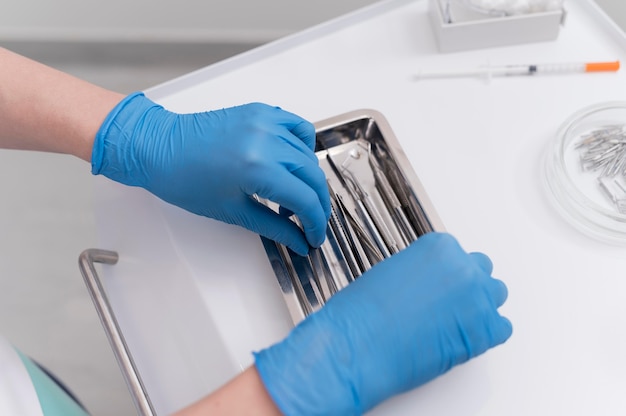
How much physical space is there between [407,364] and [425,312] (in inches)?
2.3

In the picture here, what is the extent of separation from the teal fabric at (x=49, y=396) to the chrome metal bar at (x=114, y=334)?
0.13 m

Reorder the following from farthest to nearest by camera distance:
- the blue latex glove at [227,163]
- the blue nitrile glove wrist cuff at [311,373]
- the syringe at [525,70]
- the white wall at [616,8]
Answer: the white wall at [616,8]
the syringe at [525,70]
the blue latex glove at [227,163]
the blue nitrile glove wrist cuff at [311,373]

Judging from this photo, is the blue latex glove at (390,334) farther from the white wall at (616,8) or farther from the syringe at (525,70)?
the white wall at (616,8)

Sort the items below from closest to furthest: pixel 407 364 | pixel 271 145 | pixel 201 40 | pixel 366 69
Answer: pixel 407 364 → pixel 271 145 → pixel 366 69 → pixel 201 40

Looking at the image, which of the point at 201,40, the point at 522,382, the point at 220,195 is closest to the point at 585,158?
the point at 522,382

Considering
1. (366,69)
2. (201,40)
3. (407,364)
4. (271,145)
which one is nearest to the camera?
(407,364)

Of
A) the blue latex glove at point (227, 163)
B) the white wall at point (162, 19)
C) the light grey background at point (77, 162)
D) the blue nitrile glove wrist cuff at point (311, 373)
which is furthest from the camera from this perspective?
the white wall at point (162, 19)

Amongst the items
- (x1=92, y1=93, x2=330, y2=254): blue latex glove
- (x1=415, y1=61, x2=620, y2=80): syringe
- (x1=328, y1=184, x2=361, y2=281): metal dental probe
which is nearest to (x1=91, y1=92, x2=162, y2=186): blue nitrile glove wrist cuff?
(x1=92, y1=93, x2=330, y2=254): blue latex glove

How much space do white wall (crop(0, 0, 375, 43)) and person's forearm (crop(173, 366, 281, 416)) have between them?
1129mm

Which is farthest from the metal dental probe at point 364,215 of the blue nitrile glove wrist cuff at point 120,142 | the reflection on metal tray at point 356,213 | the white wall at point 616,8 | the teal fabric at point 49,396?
the white wall at point 616,8

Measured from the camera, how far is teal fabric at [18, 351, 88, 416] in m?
0.71

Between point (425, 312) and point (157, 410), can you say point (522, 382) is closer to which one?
point (425, 312)

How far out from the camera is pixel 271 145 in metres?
0.70

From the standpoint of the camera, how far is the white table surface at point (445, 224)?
638 millimetres
